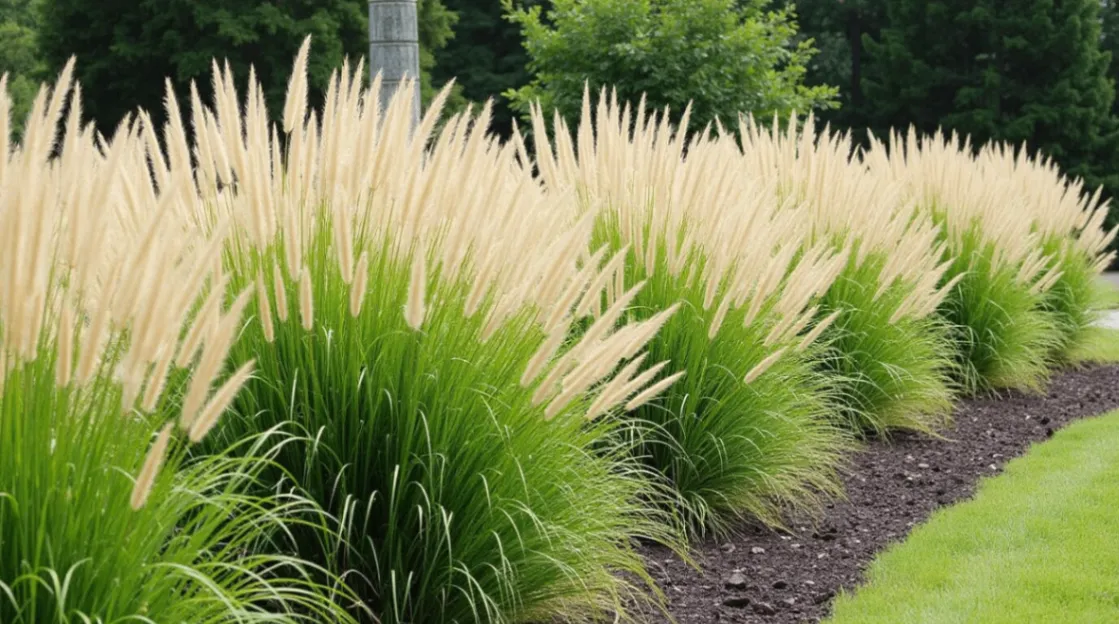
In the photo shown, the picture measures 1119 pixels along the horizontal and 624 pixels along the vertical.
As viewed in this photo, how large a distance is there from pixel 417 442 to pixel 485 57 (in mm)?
24798

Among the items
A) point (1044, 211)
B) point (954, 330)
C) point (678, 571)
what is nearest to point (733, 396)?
point (678, 571)

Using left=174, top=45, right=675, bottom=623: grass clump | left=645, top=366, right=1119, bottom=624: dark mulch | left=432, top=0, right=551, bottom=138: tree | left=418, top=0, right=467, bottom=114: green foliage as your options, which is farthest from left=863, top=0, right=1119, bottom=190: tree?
left=174, top=45, right=675, bottom=623: grass clump

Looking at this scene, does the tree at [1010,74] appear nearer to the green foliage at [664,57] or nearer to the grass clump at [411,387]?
the green foliage at [664,57]

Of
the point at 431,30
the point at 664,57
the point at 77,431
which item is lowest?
the point at 431,30

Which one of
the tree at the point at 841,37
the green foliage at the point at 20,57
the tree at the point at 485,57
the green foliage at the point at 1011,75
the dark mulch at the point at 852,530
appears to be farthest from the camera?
the tree at the point at 841,37

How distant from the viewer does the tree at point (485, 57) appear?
26.5 metres

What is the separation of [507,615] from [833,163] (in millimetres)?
3791

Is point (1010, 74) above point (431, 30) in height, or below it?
below

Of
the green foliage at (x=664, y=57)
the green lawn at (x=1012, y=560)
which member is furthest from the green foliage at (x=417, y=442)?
the green foliage at (x=664, y=57)

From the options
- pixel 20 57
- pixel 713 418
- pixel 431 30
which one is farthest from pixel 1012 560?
pixel 20 57

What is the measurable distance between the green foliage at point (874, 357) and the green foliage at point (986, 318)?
1.08m

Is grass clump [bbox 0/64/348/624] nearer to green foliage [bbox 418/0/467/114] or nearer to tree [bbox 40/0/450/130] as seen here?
tree [bbox 40/0/450/130]

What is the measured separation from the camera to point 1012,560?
401cm

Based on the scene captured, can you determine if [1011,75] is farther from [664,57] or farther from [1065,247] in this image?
[1065,247]
